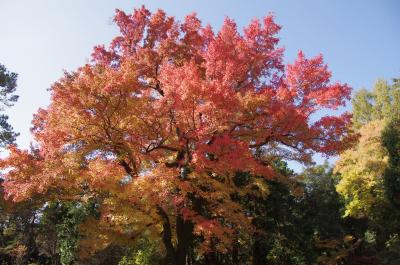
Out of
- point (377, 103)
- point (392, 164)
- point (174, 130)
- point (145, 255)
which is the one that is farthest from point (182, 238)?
point (377, 103)

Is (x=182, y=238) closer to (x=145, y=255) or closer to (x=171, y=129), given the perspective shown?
(x=171, y=129)

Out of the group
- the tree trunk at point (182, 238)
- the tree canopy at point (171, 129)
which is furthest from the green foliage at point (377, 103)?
the tree trunk at point (182, 238)

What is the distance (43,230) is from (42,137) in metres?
22.6

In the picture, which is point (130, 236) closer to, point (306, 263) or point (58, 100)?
point (58, 100)

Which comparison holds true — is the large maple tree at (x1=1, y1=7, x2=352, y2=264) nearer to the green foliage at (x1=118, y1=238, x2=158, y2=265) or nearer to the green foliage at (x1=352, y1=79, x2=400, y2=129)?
the green foliage at (x1=118, y1=238, x2=158, y2=265)

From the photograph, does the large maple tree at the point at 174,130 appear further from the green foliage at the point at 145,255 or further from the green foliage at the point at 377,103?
the green foliage at the point at 377,103

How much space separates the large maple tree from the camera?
37.7 ft

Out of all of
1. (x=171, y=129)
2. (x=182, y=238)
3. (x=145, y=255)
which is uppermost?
(x=171, y=129)

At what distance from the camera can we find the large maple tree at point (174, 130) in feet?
37.7

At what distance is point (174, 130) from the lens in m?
13.7

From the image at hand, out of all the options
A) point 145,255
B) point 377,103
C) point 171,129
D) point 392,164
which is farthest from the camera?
point 377,103

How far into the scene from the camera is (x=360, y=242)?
28.8m

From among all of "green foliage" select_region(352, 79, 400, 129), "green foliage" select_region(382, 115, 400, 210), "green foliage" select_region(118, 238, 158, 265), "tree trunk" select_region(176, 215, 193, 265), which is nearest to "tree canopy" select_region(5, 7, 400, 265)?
"tree trunk" select_region(176, 215, 193, 265)

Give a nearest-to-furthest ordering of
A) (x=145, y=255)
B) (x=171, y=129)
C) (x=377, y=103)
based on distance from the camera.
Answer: (x=171, y=129), (x=145, y=255), (x=377, y=103)
